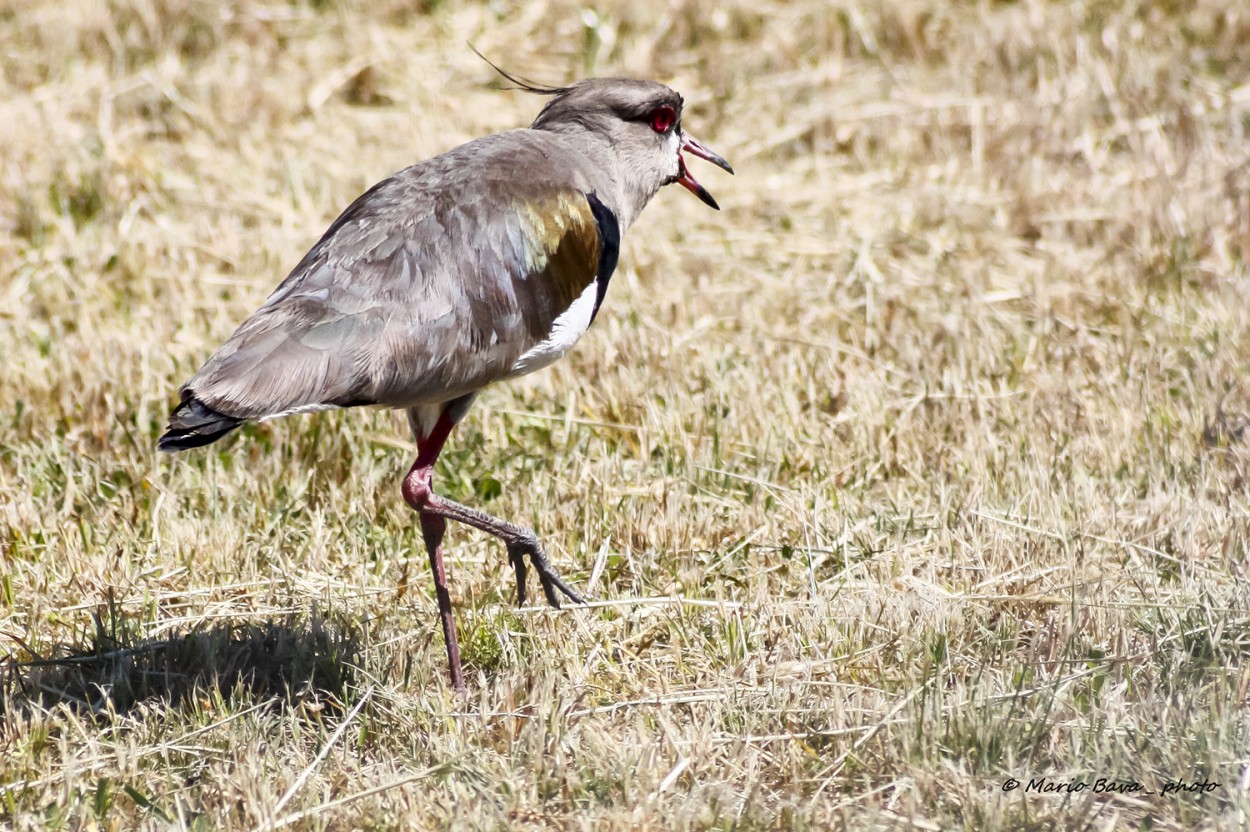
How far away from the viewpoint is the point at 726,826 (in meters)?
3.08

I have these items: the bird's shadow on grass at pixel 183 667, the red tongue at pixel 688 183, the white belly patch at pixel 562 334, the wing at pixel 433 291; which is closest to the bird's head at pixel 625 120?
the red tongue at pixel 688 183

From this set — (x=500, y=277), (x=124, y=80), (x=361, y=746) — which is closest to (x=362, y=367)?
(x=500, y=277)

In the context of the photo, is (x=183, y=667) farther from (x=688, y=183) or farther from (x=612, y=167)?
(x=688, y=183)

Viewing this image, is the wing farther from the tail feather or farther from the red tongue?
the red tongue

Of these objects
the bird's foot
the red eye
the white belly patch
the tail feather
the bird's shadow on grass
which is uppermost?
the red eye

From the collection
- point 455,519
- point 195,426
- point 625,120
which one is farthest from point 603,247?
point 195,426

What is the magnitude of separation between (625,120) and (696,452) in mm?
1211

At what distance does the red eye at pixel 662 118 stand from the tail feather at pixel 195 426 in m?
1.92

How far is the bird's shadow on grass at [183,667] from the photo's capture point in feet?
12.4

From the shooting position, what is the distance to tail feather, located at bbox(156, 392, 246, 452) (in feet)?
10.9

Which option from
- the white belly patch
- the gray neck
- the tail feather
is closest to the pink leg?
the white belly patch

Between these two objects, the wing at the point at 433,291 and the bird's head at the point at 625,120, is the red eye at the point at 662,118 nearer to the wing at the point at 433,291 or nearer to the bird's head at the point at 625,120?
the bird's head at the point at 625,120

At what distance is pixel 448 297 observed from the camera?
383 centimetres

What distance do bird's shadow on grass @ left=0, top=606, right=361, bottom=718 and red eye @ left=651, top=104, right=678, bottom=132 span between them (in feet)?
6.22
